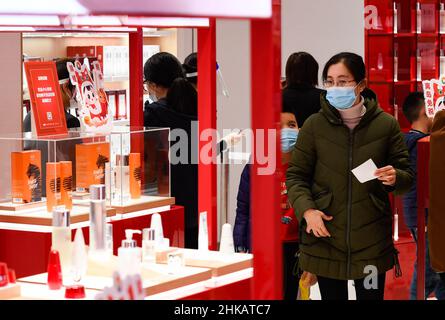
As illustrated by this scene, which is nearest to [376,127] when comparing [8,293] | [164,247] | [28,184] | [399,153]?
[399,153]

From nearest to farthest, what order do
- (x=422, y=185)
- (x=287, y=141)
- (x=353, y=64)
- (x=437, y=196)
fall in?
(x=353, y=64) < (x=437, y=196) < (x=287, y=141) < (x=422, y=185)

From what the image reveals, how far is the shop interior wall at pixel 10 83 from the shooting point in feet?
17.5

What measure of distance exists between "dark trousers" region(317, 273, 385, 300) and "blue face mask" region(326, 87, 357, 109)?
2.43 feet

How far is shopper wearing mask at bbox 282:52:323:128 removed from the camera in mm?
5168

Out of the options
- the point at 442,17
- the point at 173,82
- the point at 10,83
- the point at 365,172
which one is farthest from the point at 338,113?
the point at 442,17

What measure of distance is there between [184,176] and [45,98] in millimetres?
1325

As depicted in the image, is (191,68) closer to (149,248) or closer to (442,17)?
(149,248)

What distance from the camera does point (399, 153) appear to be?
3.99m

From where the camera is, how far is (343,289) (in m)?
A: 4.00

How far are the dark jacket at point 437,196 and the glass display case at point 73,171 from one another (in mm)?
1299

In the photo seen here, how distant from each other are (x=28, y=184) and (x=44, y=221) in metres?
0.22

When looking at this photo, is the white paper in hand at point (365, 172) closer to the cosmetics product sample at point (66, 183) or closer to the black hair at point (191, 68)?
the cosmetics product sample at point (66, 183)

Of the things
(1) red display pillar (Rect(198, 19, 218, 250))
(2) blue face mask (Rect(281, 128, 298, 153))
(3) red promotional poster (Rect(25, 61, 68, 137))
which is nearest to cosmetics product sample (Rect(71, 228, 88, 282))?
(1) red display pillar (Rect(198, 19, 218, 250))
